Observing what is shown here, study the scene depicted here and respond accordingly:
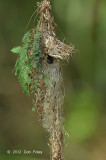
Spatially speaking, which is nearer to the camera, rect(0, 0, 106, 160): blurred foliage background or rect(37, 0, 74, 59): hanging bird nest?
rect(37, 0, 74, 59): hanging bird nest

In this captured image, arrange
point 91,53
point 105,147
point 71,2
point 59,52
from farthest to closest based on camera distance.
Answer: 1. point 105,147
2. point 91,53
3. point 71,2
4. point 59,52

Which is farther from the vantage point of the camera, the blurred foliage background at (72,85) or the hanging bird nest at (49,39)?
the blurred foliage background at (72,85)

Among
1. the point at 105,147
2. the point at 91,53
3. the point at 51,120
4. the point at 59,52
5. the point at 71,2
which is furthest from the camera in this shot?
the point at 105,147

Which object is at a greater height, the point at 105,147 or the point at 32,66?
the point at 32,66

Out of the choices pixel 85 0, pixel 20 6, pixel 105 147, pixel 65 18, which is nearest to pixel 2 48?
pixel 20 6

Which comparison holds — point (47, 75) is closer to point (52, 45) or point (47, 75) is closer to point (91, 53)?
point (52, 45)

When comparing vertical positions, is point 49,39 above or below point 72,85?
above

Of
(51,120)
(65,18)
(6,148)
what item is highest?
(65,18)

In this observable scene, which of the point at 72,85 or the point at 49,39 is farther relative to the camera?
the point at 72,85
